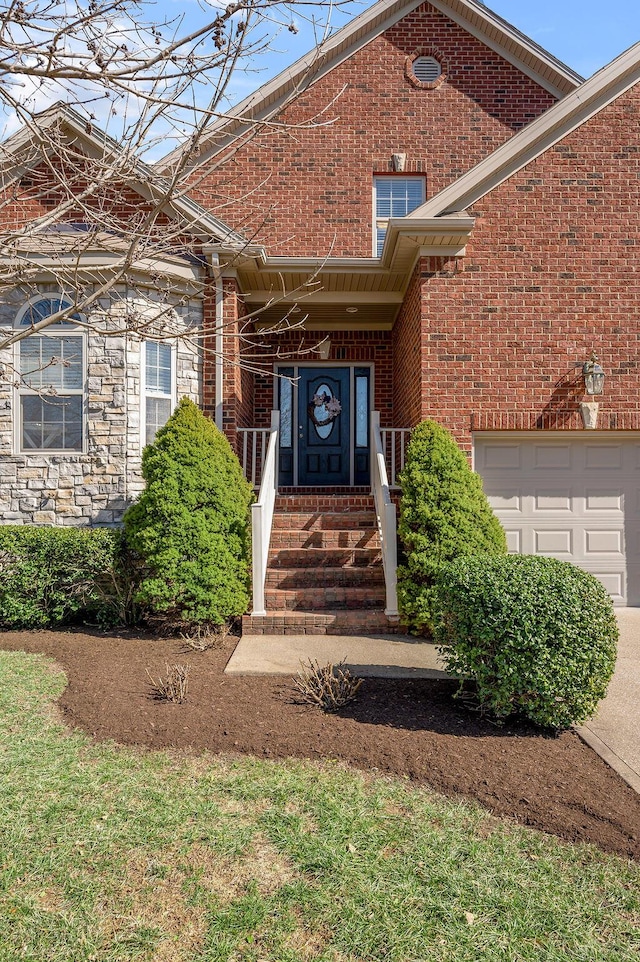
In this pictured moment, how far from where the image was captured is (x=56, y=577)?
7195 mm

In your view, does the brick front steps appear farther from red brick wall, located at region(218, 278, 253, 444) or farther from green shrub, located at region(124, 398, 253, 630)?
red brick wall, located at region(218, 278, 253, 444)

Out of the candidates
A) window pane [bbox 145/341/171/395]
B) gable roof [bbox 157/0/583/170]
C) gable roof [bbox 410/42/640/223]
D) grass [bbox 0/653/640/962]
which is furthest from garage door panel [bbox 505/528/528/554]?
gable roof [bbox 157/0/583/170]

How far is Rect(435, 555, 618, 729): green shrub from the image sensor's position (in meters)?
4.14

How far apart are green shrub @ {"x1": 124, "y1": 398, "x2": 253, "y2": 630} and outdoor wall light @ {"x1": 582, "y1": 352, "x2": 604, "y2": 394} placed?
458 cm

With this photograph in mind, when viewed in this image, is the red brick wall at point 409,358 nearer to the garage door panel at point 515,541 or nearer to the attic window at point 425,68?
the garage door panel at point 515,541

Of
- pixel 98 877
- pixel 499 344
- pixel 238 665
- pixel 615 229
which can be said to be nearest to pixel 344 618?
pixel 238 665

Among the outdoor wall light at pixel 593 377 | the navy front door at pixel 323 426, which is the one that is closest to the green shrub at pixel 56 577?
the navy front door at pixel 323 426

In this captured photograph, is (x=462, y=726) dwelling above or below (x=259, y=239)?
below

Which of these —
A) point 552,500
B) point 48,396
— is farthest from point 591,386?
point 48,396

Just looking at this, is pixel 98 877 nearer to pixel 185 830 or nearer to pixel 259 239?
pixel 185 830

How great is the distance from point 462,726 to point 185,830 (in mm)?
2078

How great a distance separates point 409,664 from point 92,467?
475 cm

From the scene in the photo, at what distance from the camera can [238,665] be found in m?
5.72

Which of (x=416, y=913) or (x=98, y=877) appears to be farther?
(x=98, y=877)
